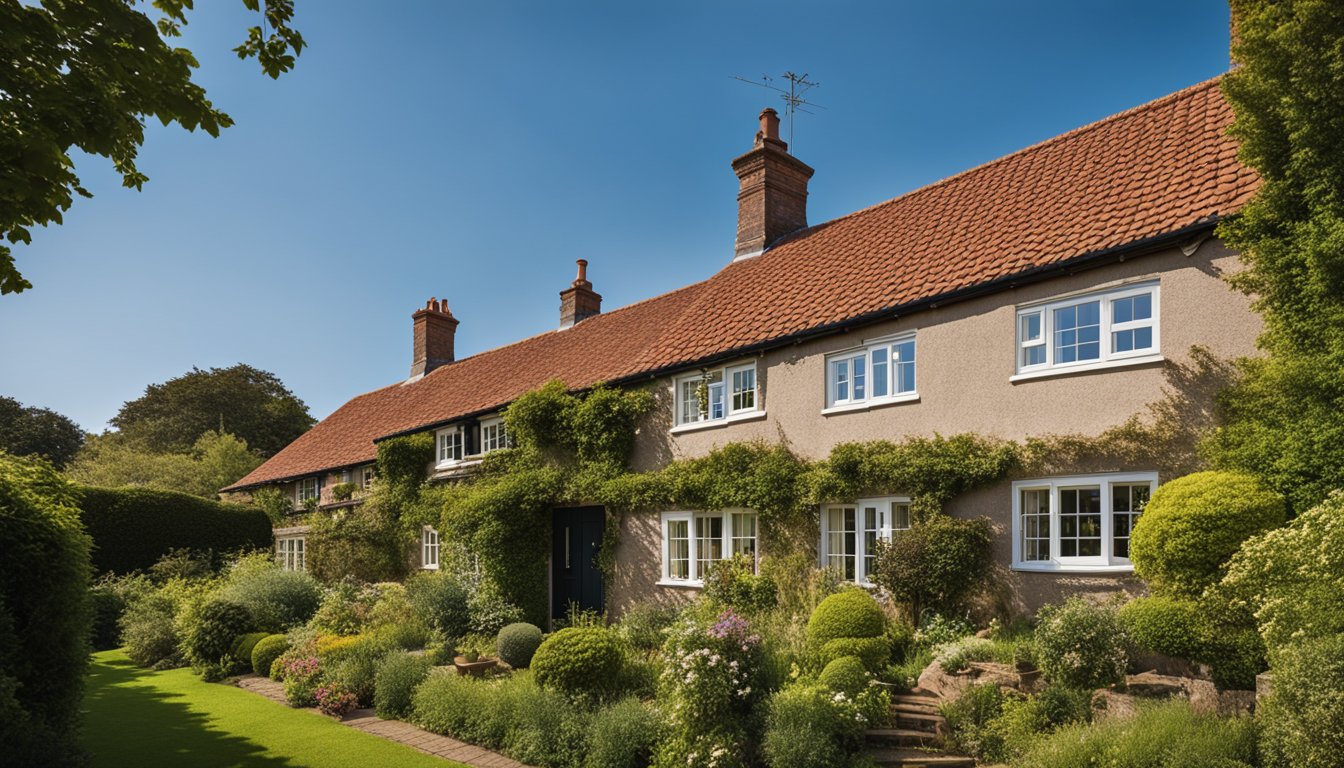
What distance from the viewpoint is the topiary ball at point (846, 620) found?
11688 millimetres

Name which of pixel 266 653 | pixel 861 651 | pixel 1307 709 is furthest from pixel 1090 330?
pixel 266 653

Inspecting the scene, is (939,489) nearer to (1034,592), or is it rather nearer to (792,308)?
(1034,592)

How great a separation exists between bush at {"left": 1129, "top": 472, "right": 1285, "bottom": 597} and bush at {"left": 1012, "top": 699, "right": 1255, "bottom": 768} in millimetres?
1632

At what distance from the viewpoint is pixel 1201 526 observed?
9.56 meters

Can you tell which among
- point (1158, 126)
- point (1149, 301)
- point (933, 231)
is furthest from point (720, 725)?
point (1158, 126)

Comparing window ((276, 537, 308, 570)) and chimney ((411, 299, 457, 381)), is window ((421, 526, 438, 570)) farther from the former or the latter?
chimney ((411, 299, 457, 381))

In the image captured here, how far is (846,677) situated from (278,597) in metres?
14.8

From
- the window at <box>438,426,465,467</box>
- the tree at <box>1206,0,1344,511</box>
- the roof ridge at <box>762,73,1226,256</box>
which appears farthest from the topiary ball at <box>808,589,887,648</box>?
the window at <box>438,426,465,467</box>

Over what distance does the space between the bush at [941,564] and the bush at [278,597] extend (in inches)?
537

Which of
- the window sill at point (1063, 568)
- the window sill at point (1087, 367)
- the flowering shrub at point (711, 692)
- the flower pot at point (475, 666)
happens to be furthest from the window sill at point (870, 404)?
the flower pot at point (475, 666)

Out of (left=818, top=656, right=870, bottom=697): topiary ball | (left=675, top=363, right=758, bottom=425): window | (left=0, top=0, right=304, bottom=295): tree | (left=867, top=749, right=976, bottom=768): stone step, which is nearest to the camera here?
(left=0, top=0, right=304, bottom=295): tree

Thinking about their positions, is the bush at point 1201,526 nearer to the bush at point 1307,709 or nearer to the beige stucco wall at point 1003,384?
the beige stucco wall at point 1003,384

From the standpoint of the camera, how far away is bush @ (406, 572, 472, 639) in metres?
17.5

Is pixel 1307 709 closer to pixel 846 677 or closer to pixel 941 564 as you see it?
pixel 846 677
